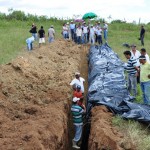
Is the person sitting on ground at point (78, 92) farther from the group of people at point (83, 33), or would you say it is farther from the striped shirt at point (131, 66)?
the group of people at point (83, 33)

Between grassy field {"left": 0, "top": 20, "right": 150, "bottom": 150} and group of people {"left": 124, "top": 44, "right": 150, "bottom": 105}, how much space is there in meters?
0.62

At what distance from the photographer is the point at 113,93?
42.2 ft

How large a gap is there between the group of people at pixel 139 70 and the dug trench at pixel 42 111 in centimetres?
191

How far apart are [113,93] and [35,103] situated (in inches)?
107

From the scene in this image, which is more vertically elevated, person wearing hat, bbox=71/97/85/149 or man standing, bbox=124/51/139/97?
man standing, bbox=124/51/139/97

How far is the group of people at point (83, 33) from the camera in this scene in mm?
28031

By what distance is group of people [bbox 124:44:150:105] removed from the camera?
11766 millimetres

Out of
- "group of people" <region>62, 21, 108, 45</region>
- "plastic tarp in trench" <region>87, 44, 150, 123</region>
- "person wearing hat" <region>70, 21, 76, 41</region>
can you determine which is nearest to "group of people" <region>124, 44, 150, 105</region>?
"plastic tarp in trench" <region>87, 44, 150, 123</region>

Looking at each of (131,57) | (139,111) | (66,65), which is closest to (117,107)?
→ (139,111)

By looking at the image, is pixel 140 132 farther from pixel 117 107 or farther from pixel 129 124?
pixel 117 107

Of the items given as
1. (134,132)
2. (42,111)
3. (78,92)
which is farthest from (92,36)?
(134,132)

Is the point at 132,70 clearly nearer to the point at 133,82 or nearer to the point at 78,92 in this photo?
the point at 133,82

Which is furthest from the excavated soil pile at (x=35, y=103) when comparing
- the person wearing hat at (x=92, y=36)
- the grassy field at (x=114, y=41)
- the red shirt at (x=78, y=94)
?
the person wearing hat at (x=92, y=36)

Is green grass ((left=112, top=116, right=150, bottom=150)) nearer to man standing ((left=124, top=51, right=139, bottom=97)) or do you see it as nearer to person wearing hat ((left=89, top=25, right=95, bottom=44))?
man standing ((left=124, top=51, right=139, bottom=97))
